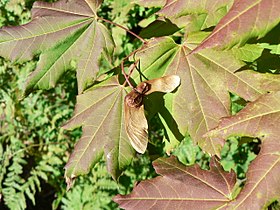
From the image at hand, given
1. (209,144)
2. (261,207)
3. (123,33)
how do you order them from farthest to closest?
(123,33) < (209,144) < (261,207)

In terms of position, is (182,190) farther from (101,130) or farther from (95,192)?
(95,192)

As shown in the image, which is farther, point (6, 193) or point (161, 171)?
point (6, 193)

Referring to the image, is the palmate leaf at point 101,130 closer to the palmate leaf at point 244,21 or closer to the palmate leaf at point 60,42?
the palmate leaf at point 60,42

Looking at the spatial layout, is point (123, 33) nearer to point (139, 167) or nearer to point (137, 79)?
point (139, 167)

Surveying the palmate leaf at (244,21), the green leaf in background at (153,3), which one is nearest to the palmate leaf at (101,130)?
the green leaf in background at (153,3)

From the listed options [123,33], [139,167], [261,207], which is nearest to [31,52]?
[261,207]

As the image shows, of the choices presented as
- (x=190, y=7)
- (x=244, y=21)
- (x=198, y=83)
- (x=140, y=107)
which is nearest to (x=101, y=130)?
(x=140, y=107)
